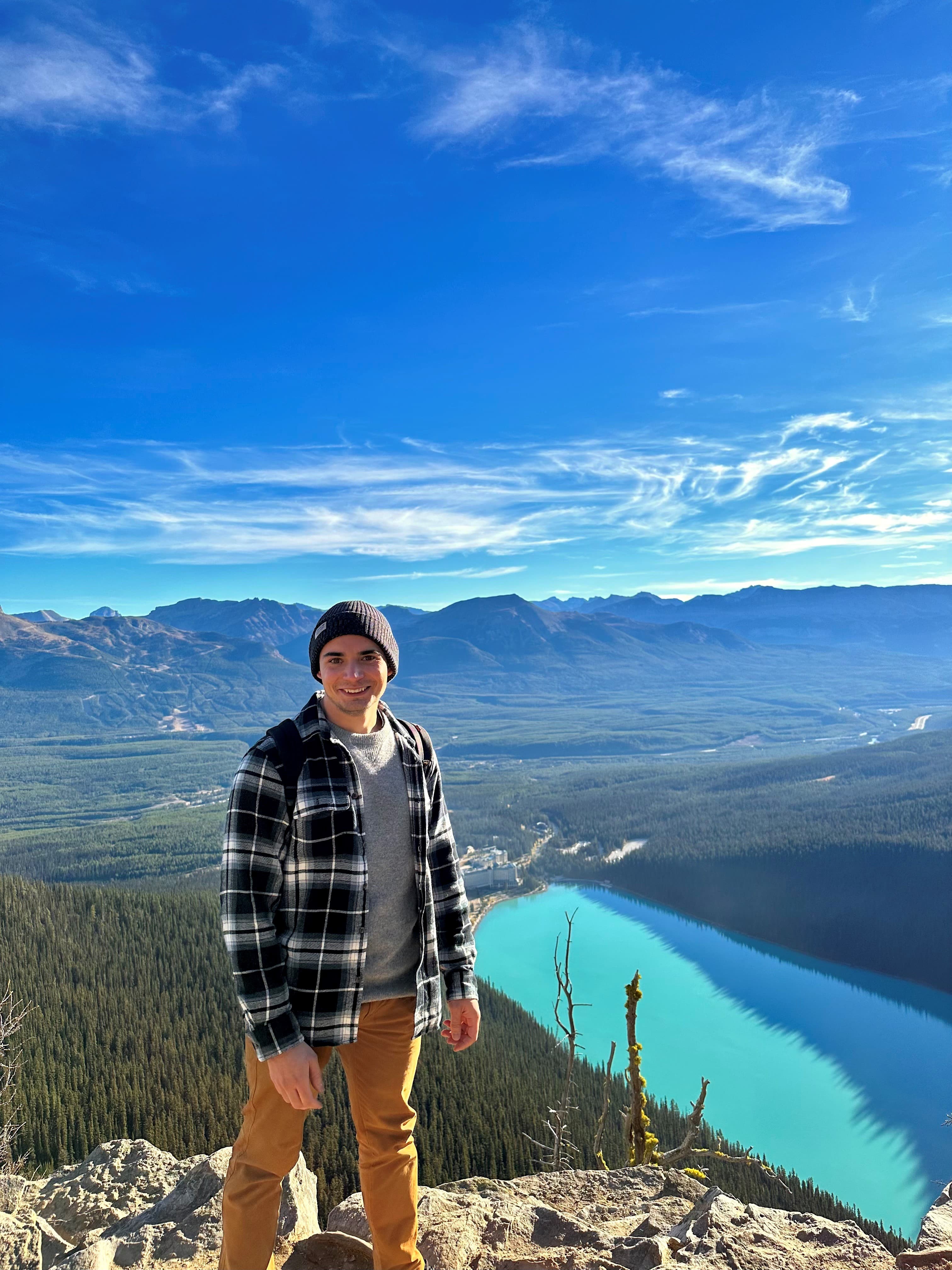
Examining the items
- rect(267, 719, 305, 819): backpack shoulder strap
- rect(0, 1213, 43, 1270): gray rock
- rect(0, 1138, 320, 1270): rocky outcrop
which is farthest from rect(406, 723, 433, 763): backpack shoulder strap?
rect(0, 1213, 43, 1270): gray rock

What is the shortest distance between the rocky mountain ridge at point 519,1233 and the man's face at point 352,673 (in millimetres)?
3646

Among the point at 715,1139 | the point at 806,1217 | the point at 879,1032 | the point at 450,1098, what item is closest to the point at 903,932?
the point at 879,1032

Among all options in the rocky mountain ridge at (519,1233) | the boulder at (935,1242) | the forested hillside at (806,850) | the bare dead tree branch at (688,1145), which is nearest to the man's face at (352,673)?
the rocky mountain ridge at (519,1233)

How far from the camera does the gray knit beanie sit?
12.7 feet

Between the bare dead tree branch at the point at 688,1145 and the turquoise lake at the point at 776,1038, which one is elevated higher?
the bare dead tree branch at the point at 688,1145

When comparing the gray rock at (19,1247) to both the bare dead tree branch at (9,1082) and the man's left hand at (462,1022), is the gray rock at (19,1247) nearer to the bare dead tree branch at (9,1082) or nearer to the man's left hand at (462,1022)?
the man's left hand at (462,1022)

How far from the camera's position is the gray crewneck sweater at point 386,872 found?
3816 millimetres

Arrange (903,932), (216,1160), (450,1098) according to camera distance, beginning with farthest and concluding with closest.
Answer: (903,932) → (450,1098) → (216,1160)

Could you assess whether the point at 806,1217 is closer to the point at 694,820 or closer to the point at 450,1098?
the point at 450,1098

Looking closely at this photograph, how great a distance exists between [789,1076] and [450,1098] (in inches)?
1174

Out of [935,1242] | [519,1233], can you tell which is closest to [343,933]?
[519,1233]

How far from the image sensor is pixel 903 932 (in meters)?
68.6

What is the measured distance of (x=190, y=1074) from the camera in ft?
105

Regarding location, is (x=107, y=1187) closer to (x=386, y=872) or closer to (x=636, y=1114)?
(x=636, y=1114)
